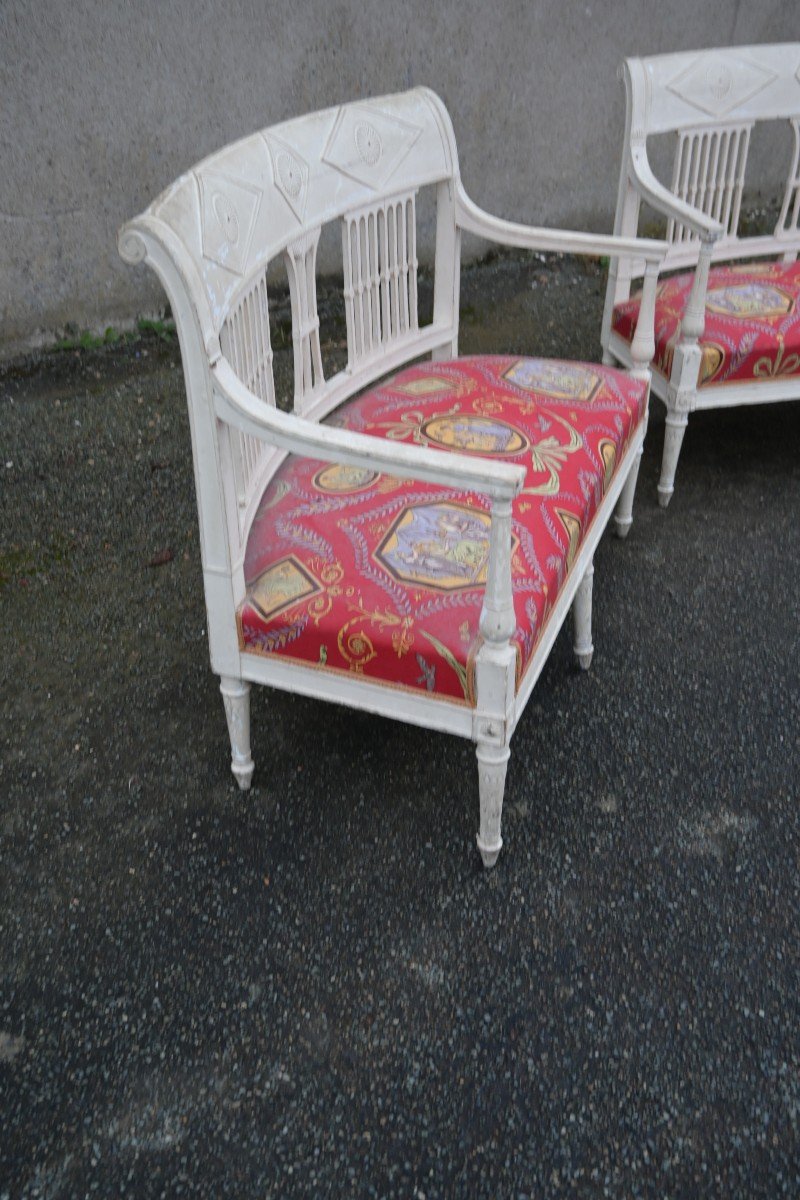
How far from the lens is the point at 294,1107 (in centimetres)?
147

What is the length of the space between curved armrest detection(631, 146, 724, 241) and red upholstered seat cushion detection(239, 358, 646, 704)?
0.61 metres

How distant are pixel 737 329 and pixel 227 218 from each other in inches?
59.5

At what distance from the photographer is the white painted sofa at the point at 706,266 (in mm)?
2545

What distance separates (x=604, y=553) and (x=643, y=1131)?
59.8 inches

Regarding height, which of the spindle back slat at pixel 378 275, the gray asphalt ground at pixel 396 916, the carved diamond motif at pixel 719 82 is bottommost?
the gray asphalt ground at pixel 396 916

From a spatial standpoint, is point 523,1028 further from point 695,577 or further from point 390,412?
point 695,577

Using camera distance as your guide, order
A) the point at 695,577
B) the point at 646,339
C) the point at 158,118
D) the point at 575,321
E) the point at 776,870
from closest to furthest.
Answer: the point at 776,870 < the point at 646,339 < the point at 695,577 < the point at 158,118 < the point at 575,321

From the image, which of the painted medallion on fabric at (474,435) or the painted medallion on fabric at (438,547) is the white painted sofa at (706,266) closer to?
the painted medallion on fabric at (474,435)

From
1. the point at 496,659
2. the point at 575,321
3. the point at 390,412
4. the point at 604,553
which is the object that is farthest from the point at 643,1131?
the point at 575,321

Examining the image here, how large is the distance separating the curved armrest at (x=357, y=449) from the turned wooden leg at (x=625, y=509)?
118 cm

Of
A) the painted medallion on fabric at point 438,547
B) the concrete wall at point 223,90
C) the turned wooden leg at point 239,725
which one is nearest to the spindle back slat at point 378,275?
the painted medallion on fabric at point 438,547

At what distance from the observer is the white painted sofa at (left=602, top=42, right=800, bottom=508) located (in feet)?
8.35

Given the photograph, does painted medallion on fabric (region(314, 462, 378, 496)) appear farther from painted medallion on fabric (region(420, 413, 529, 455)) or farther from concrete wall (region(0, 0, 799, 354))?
concrete wall (region(0, 0, 799, 354))

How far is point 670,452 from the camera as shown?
108 inches
